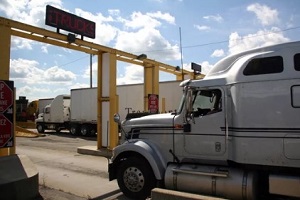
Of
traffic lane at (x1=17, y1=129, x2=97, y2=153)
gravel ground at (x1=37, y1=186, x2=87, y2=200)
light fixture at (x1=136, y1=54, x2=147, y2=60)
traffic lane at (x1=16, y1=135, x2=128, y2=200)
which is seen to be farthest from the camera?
traffic lane at (x1=17, y1=129, x2=97, y2=153)

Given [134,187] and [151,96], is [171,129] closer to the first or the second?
[134,187]

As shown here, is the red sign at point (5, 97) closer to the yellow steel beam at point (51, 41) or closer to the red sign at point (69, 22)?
the yellow steel beam at point (51, 41)

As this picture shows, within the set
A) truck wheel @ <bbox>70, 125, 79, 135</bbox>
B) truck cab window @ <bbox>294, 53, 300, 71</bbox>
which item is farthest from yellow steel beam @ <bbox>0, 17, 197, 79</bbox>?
truck wheel @ <bbox>70, 125, 79, 135</bbox>

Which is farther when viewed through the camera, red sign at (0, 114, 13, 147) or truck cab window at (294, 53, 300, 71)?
red sign at (0, 114, 13, 147)

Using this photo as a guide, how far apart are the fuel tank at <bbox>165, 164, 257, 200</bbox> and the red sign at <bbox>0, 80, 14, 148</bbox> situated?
12.5 ft

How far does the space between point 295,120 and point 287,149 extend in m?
0.50

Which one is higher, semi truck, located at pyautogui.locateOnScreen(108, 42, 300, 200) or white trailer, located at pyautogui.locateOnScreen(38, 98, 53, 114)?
white trailer, located at pyautogui.locateOnScreen(38, 98, 53, 114)

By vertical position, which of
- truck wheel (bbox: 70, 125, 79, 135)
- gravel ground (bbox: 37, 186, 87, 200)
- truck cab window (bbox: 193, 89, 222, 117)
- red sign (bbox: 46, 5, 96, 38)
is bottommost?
gravel ground (bbox: 37, 186, 87, 200)

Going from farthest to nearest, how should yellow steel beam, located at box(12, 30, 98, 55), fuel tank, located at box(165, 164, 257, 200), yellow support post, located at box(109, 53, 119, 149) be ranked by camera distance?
yellow support post, located at box(109, 53, 119, 149)
yellow steel beam, located at box(12, 30, 98, 55)
fuel tank, located at box(165, 164, 257, 200)

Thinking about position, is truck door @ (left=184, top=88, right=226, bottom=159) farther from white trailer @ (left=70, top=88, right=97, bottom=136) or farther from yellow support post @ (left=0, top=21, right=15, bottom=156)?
white trailer @ (left=70, top=88, right=97, bottom=136)

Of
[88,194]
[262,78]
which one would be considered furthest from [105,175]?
[262,78]

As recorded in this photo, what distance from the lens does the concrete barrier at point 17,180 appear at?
6336mm

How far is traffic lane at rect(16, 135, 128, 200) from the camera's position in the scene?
7.84 m

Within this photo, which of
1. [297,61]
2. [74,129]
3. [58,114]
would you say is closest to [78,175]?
[297,61]
